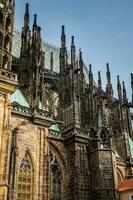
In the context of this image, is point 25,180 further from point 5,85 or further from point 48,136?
point 5,85

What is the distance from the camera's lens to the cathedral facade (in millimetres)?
17984

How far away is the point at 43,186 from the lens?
19.3 m

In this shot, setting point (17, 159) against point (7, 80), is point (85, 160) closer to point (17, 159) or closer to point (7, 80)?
point (17, 159)

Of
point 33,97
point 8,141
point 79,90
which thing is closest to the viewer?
point 8,141

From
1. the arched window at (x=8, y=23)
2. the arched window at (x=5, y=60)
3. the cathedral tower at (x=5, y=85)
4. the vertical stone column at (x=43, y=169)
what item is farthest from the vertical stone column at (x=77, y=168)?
the arched window at (x=8, y=23)

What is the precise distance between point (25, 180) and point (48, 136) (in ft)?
11.9

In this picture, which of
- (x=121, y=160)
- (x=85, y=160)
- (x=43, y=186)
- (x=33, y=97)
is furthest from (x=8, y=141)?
(x=121, y=160)

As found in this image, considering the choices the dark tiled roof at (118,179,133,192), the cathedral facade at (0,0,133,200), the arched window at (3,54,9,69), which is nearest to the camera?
the cathedral facade at (0,0,133,200)

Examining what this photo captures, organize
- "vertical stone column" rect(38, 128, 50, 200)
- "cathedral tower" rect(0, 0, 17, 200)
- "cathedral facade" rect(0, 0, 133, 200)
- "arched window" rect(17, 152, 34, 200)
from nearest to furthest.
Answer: "cathedral tower" rect(0, 0, 17, 200)
"cathedral facade" rect(0, 0, 133, 200)
"arched window" rect(17, 152, 34, 200)
"vertical stone column" rect(38, 128, 50, 200)

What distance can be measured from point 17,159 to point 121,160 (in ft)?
40.2

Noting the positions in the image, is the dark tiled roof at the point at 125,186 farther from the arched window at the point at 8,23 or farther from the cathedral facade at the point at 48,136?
the arched window at the point at 8,23

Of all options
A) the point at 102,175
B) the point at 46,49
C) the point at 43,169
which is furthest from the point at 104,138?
the point at 46,49

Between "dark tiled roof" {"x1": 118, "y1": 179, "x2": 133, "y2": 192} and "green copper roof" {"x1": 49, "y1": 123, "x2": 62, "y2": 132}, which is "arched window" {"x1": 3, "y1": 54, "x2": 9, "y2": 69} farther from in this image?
"dark tiled roof" {"x1": 118, "y1": 179, "x2": 133, "y2": 192}

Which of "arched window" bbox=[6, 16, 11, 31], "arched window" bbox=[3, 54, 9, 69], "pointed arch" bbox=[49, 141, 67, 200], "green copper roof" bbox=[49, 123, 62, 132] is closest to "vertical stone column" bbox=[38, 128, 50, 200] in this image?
"pointed arch" bbox=[49, 141, 67, 200]
